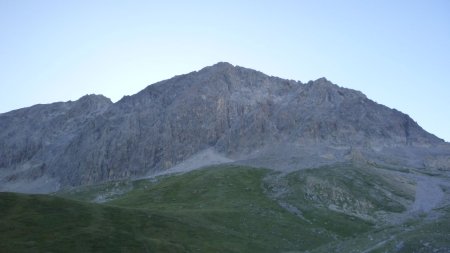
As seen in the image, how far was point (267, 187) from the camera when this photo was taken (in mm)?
153125

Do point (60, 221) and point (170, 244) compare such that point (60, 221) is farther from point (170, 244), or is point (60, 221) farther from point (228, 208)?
point (228, 208)

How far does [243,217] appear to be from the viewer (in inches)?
4331

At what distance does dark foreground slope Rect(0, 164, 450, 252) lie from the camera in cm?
7375

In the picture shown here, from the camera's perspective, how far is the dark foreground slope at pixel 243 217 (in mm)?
73750

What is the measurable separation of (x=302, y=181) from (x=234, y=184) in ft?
71.0

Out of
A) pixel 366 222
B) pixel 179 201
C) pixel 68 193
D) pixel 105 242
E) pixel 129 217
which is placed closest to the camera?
pixel 105 242

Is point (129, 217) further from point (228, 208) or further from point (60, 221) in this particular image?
point (228, 208)

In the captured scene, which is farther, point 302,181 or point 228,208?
point 302,181

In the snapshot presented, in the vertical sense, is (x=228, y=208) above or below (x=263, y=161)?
below

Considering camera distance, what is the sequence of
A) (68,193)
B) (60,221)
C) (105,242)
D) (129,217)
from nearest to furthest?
1. (105,242)
2. (60,221)
3. (129,217)
4. (68,193)

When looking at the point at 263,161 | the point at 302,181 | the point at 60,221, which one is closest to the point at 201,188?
the point at 302,181

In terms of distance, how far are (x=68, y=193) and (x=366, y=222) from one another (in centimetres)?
12004

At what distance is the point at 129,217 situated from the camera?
92188mm

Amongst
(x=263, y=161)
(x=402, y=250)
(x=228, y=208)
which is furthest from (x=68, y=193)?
(x=402, y=250)
